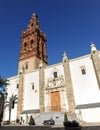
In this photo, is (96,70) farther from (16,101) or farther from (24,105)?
(16,101)

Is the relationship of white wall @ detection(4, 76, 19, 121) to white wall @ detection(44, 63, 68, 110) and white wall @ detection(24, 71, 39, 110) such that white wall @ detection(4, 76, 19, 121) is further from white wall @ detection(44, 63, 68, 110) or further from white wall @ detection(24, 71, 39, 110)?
white wall @ detection(44, 63, 68, 110)

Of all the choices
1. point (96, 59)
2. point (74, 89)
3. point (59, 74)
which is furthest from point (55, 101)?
point (96, 59)

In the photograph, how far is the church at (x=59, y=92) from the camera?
21.1m

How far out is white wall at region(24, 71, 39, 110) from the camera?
2638 cm

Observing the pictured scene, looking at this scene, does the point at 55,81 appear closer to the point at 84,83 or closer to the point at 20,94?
the point at 84,83

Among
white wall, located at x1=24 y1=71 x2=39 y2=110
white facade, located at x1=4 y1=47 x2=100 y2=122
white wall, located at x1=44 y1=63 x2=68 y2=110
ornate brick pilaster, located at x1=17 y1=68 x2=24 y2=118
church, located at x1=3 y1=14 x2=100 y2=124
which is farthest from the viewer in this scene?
ornate brick pilaster, located at x1=17 y1=68 x2=24 y2=118

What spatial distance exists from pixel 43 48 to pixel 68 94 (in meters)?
25.2

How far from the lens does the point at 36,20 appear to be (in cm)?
5069

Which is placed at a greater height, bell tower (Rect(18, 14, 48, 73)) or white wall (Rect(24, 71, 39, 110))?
bell tower (Rect(18, 14, 48, 73))

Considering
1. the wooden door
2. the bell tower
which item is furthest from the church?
the bell tower

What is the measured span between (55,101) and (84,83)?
6.47 metres

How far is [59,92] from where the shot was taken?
24953mm

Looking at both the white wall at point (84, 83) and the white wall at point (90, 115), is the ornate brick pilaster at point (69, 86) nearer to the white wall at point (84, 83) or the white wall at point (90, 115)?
the white wall at point (84, 83)

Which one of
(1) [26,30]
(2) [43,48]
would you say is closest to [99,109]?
(2) [43,48]
